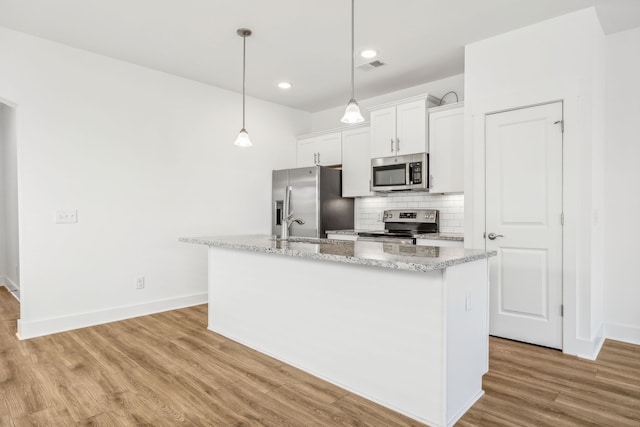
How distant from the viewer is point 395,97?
4.93 meters

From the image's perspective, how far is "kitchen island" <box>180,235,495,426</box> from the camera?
1943mm

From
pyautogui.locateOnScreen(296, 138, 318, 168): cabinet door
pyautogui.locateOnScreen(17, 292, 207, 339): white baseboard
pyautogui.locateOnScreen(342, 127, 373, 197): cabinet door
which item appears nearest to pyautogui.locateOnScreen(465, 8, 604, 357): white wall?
pyautogui.locateOnScreen(342, 127, 373, 197): cabinet door

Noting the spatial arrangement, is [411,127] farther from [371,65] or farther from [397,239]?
[397,239]

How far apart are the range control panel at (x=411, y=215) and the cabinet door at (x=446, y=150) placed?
357 millimetres

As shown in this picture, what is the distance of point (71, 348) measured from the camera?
310 centimetres

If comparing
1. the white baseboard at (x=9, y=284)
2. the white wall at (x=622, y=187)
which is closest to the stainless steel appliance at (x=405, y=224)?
the white wall at (x=622, y=187)

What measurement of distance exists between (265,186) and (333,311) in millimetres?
3185

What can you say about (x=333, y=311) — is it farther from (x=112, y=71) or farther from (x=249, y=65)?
(x=112, y=71)

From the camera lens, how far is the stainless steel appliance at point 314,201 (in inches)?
191

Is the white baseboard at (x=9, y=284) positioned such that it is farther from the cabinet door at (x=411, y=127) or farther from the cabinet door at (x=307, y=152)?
the cabinet door at (x=411, y=127)

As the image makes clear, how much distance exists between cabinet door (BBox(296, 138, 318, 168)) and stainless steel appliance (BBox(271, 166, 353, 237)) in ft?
1.61

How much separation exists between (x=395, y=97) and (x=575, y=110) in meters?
2.31

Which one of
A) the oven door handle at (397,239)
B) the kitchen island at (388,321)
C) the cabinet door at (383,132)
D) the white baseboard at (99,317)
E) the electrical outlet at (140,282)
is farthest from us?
the cabinet door at (383,132)

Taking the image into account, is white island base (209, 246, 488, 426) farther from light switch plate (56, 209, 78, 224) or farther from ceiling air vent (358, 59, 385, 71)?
ceiling air vent (358, 59, 385, 71)
